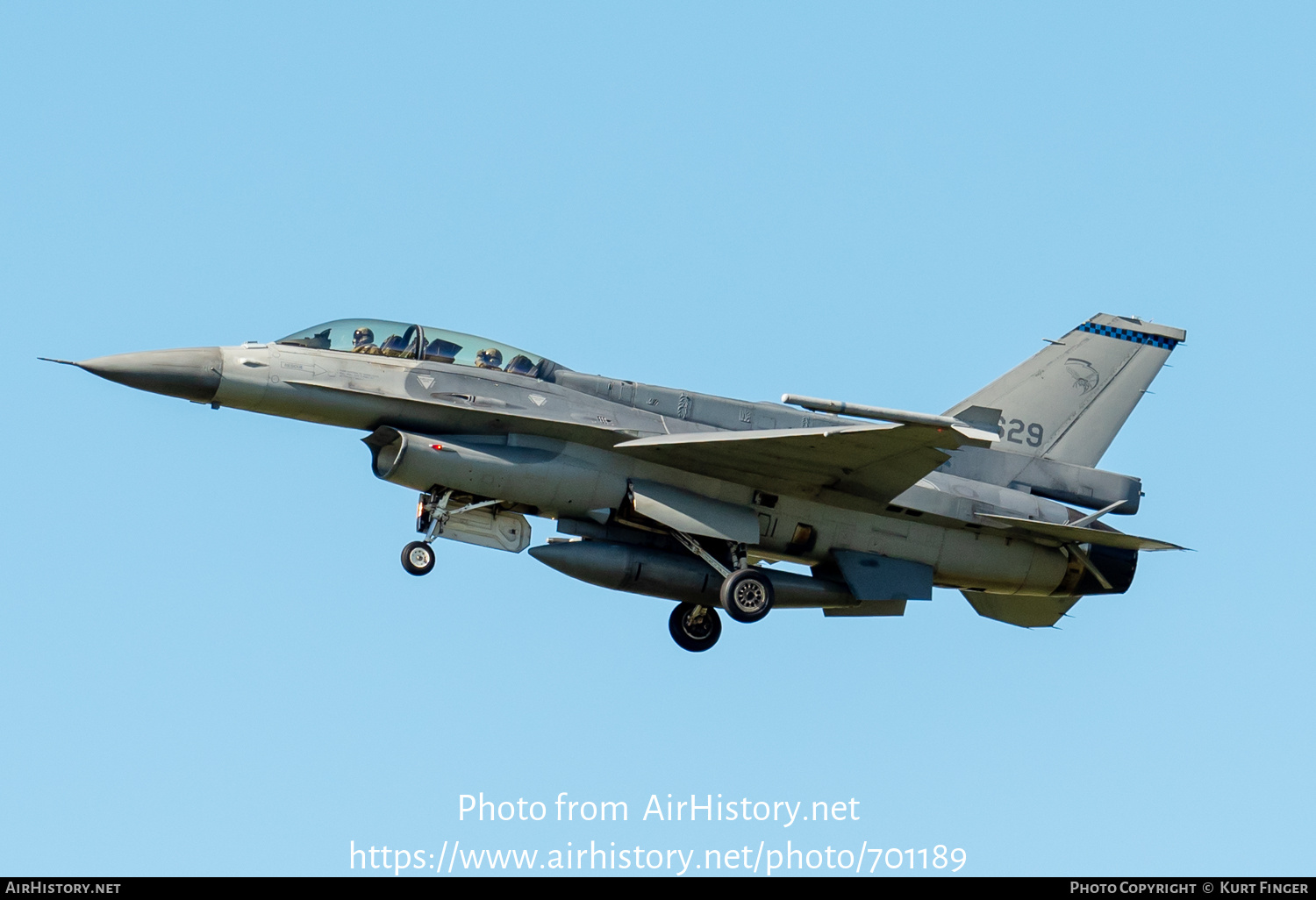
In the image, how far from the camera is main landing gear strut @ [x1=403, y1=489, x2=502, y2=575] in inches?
650

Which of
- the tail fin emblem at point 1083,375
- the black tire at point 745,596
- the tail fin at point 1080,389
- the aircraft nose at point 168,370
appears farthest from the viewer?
the tail fin emblem at point 1083,375

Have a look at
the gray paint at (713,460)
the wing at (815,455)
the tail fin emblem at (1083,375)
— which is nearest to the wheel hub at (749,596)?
the gray paint at (713,460)

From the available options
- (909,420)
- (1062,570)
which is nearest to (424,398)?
(909,420)

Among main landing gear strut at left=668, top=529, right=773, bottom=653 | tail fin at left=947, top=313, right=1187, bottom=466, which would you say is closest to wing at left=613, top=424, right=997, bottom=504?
main landing gear strut at left=668, top=529, right=773, bottom=653

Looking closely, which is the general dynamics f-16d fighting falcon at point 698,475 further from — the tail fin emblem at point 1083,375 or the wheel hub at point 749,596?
the tail fin emblem at point 1083,375

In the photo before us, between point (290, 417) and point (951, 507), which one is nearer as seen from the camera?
point (290, 417)

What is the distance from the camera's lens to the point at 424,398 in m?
16.8

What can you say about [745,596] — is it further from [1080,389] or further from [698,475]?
[1080,389]

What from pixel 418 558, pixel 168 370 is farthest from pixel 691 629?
pixel 168 370

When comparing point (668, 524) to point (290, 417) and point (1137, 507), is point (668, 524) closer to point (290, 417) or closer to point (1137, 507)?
point (290, 417)

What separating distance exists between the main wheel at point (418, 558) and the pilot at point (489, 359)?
Answer: 2121mm

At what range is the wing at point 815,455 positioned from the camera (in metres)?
16.2
